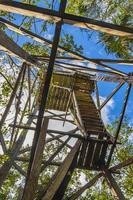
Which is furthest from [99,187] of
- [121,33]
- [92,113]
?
[121,33]

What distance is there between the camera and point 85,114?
1028 centimetres

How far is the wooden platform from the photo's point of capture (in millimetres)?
8461

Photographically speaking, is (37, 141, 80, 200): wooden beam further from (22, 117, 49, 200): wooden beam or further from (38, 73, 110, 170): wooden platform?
(38, 73, 110, 170): wooden platform

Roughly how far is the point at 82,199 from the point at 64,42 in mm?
6997

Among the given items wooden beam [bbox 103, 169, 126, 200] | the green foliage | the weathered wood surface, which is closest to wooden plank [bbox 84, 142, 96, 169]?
wooden beam [bbox 103, 169, 126, 200]

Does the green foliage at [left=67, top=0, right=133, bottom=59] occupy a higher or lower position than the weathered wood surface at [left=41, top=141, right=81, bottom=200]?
higher

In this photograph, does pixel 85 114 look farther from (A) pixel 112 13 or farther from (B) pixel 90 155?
A: (A) pixel 112 13

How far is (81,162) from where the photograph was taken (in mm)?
8430

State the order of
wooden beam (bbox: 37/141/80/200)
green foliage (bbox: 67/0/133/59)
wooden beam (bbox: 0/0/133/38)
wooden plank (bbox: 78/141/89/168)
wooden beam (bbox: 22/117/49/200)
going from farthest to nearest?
green foliage (bbox: 67/0/133/59)
wooden plank (bbox: 78/141/89/168)
wooden beam (bbox: 37/141/80/200)
wooden beam (bbox: 0/0/133/38)
wooden beam (bbox: 22/117/49/200)

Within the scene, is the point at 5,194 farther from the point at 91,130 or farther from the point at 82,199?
the point at 91,130

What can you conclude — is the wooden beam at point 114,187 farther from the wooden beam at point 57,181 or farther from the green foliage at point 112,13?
the green foliage at point 112,13

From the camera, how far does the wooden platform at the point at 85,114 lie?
846 cm

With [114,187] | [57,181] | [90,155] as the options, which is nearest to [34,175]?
[57,181]

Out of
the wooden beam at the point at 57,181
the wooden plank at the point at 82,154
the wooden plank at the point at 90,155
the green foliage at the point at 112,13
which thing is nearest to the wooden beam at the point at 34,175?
the wooden beam at the point at 57,181
